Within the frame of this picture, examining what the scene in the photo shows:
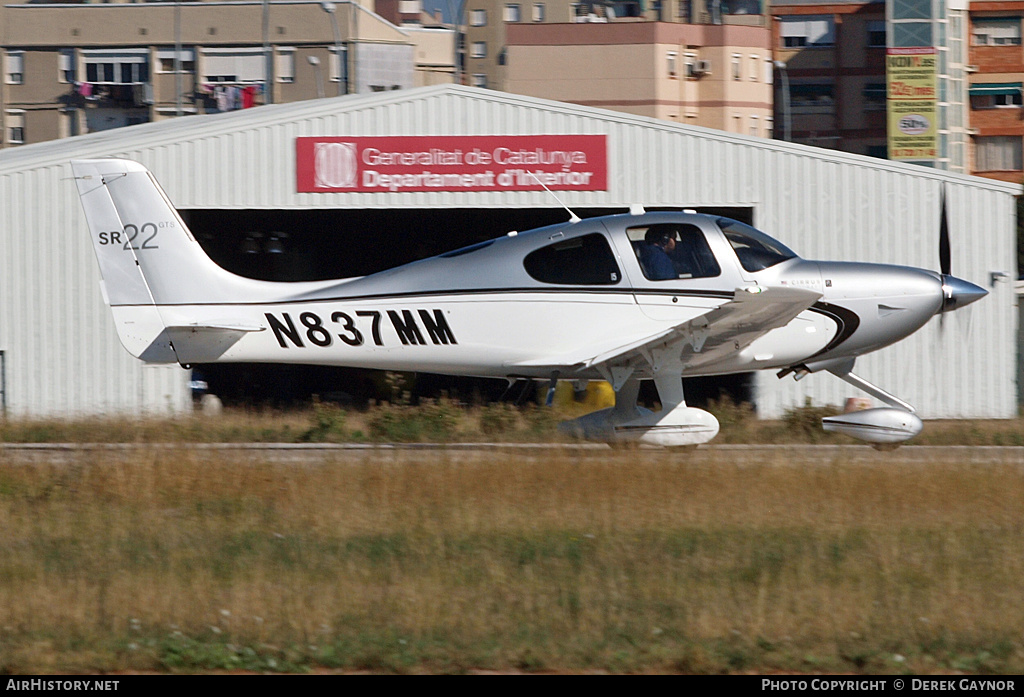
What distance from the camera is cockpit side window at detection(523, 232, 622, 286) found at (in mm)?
10984

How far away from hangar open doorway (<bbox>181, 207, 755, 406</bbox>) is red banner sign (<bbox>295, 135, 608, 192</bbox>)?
2009mm

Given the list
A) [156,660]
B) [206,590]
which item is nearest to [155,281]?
[206,590]

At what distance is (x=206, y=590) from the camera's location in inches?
232

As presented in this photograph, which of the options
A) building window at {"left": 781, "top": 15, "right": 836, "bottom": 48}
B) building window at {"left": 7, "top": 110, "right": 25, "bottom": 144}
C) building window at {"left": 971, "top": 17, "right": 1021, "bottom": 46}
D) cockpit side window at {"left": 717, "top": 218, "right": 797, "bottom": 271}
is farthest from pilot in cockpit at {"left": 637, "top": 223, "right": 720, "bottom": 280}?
building window at {"left": 7, "top": 110, "right": 25, "bottom": 144}

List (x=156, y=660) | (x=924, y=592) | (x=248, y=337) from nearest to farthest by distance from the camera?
1. (x=156, y=660)
2. (x=924, y=592)
3. (x=248, y=337)

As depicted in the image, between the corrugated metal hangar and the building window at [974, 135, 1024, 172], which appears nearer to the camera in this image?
the corrugated metal hangar

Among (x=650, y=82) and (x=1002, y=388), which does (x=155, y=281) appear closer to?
(x=1002, y=388)

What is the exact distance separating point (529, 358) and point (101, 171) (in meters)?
4.70

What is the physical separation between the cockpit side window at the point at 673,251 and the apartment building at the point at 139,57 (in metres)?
54.4

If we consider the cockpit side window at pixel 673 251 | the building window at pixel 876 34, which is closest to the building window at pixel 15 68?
the building window at pixel 876 34

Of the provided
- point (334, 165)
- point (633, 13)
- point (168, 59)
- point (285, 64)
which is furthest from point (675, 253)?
point (168, 59)

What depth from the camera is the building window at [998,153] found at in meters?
56.0

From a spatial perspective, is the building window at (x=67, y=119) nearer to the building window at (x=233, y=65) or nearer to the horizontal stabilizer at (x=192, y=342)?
the building window at (x=233, y=65)

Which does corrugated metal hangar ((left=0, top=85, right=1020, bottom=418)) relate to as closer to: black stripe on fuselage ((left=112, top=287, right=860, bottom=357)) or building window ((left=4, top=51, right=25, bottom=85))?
black stripe on fuselage ((left=112, top=287, right=860, bottom=357))
